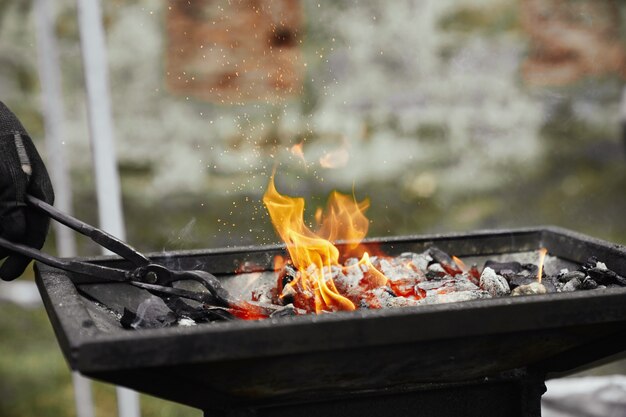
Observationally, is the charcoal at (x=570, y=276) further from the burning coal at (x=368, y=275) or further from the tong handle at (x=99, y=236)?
Answer: the tong handle at (x=99, y=236)

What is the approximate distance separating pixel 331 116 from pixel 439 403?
2.45 meters

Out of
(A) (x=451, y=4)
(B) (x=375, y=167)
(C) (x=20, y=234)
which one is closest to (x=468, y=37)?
(A) (x=451, y=4)

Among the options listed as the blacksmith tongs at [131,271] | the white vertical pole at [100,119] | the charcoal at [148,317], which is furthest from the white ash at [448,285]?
the white vertical pole at [100,119]

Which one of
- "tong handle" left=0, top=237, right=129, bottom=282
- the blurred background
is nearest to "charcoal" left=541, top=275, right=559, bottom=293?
"tong handle" left=0, top=237, right=129, bottom=282

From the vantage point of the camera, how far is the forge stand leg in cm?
196

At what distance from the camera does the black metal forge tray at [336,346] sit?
152 centimetres

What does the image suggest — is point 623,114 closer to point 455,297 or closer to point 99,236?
point 455,297

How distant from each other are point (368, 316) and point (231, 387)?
364 millimetres

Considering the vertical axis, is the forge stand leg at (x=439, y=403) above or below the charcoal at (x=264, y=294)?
below

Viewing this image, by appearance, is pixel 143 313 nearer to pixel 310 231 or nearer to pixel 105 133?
pixel 310 231

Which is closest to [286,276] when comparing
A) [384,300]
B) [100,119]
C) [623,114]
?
[384,300]

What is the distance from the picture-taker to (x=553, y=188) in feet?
14.9

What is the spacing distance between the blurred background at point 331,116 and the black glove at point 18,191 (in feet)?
5.85

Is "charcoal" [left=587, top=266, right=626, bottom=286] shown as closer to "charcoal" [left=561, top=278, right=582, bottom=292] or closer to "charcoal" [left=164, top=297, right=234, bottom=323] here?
"charcoal" [left=561, top=278, right=582, bottom=292]
